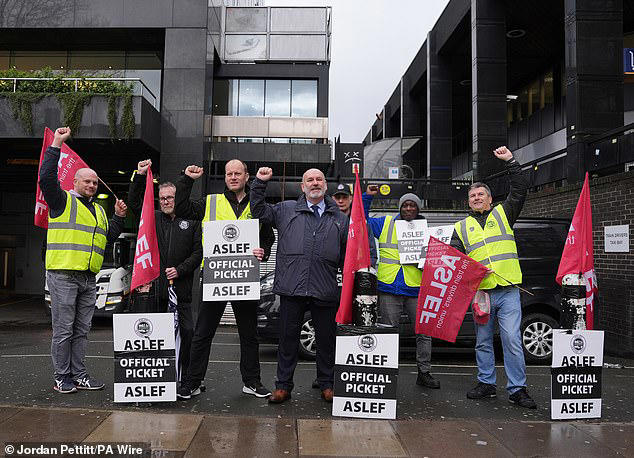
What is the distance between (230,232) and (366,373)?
6.11 feet

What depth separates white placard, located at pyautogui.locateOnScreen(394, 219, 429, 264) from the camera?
18.9ft

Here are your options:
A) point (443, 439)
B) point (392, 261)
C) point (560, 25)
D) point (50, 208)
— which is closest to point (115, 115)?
point (50, 208)

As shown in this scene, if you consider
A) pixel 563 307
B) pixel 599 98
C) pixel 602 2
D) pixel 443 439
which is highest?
pixel 602 2

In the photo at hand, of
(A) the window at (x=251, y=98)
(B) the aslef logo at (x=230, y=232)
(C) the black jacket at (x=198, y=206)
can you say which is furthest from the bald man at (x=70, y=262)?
(A) the window at (x=251, y=98)

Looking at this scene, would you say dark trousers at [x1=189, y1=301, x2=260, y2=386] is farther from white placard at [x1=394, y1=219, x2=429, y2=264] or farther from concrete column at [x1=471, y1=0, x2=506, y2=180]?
concrete column at [x1=471, y1=0, x2=506, y2=180]

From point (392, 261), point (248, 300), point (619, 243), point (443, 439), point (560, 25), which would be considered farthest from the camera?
point (560, 25)

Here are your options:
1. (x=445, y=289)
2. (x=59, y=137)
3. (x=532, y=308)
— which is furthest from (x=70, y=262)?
(x=532, y=308)

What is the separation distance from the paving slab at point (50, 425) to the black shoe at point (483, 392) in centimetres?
356

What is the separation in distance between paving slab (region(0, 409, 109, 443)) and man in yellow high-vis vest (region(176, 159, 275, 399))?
36.6 inches

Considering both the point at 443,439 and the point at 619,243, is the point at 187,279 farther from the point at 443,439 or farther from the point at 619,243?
the point at 619,243

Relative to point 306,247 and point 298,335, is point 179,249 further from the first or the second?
point 298,335

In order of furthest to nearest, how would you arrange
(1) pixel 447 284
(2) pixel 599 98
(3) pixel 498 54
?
(3) pixel 498 54 < (2) pixel 599 98 < (1) pixel 447 284

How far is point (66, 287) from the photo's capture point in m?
4.93

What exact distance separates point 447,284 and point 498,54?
13.1 metres
